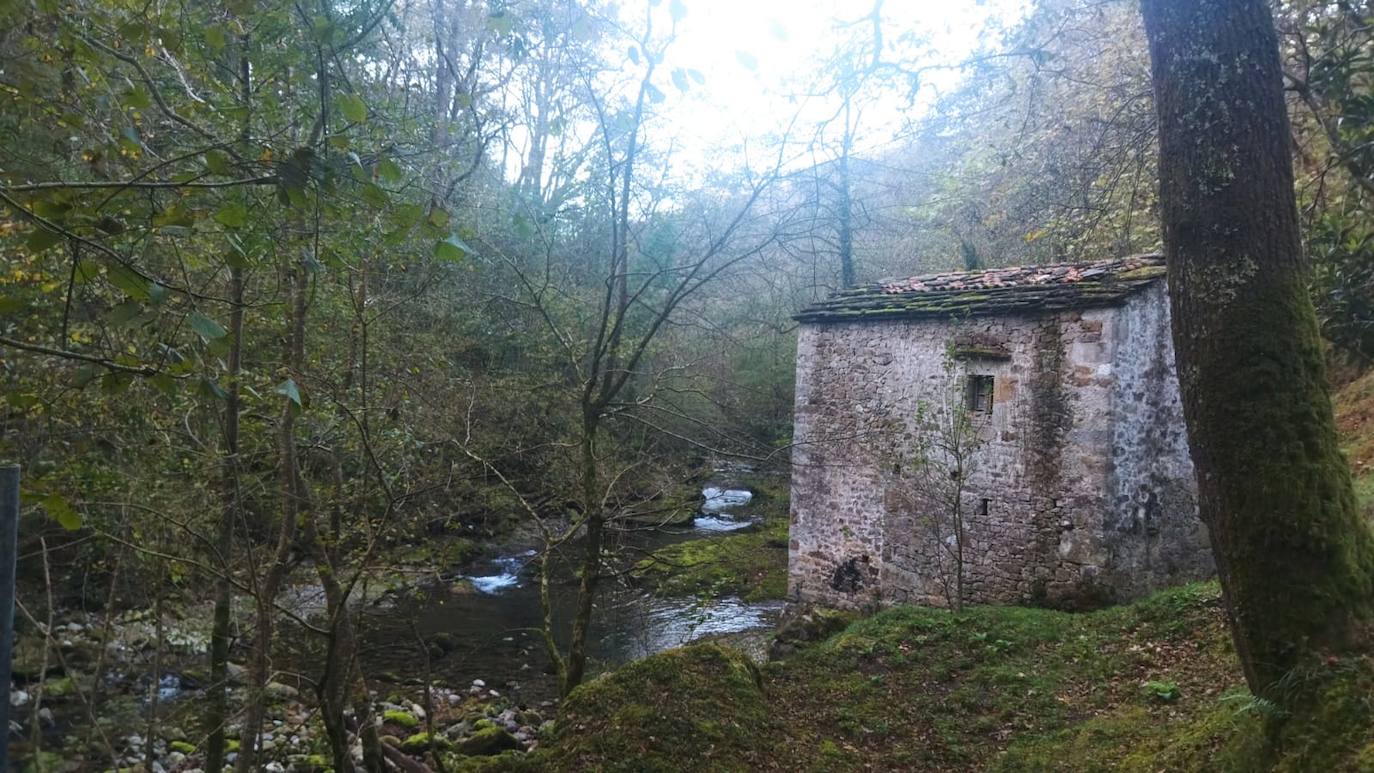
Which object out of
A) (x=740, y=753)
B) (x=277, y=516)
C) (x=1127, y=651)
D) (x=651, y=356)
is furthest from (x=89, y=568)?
(x=1127, y=651)

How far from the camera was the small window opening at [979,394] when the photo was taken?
9883 mm

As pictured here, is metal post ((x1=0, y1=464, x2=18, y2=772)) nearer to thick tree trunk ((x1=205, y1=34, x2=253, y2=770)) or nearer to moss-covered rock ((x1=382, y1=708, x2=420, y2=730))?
thick tree trunk ((x1=205, y1=34, x2=253, y2=770))

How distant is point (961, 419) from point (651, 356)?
4439 mm

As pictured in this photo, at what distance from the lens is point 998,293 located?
984 cm

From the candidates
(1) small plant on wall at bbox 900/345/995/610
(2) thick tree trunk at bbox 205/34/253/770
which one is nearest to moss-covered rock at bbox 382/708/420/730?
(2) thick tree trunk at bbox 205/34/253/770

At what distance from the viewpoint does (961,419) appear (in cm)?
919

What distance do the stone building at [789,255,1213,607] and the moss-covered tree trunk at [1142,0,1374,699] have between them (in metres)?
5.36

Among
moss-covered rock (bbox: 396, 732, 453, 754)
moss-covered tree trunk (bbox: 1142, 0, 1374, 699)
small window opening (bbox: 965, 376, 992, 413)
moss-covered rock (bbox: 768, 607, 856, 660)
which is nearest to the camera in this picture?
moss-covered tree trunk (bbox: 1142, 0, 1374, 699)

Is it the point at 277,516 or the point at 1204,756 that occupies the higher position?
the point at 277,516

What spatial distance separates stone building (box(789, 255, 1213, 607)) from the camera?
8.88m

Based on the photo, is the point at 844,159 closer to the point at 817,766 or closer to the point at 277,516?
the point at 817,766

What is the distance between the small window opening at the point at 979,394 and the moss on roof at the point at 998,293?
84cm

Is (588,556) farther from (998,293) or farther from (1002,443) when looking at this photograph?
(998,293)

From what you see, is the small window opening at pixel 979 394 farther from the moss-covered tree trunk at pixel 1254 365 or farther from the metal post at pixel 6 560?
the metal post at pixel 6 560
